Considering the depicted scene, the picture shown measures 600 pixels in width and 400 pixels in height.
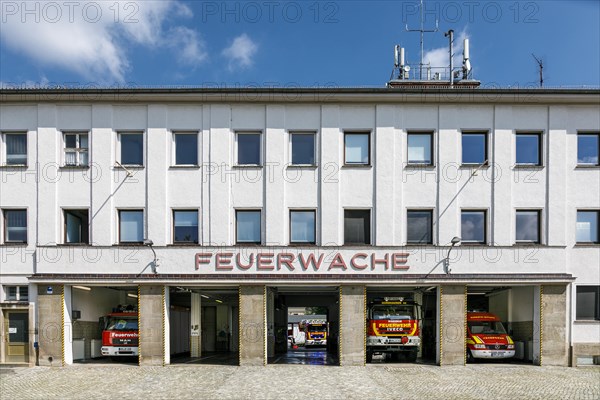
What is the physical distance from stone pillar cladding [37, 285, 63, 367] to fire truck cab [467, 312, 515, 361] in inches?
622

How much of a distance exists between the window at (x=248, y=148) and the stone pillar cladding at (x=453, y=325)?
29.1 ft

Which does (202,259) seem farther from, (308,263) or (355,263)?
(355,263)

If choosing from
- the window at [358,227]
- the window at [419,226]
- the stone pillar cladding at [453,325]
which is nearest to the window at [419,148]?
the window at [419,226]

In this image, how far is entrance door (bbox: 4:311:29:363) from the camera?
2134cm

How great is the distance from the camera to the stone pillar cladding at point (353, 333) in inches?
832

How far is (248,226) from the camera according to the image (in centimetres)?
2209

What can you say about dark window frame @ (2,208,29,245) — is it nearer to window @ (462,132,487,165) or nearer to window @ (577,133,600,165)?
window @ (462,132,487,165)

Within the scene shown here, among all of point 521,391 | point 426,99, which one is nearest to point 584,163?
point 426,99

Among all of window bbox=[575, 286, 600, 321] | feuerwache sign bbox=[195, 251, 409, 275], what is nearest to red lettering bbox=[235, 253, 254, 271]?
feuerwache sign bbox=[195, 251, 409, 275]

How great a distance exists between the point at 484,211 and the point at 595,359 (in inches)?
271

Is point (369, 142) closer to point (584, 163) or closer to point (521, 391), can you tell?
point (584, 163)

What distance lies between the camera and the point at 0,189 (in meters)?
22.0

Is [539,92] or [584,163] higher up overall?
[539,92]

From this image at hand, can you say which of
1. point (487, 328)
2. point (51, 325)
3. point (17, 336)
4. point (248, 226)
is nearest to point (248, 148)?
point (248, 226)
